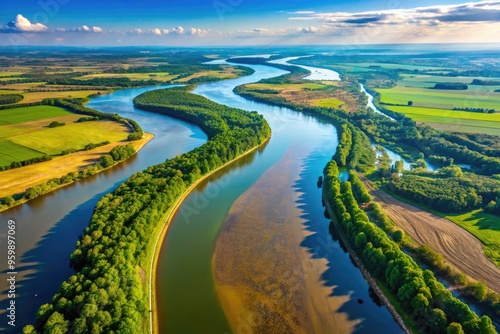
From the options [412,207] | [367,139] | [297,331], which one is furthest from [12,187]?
[367,139]

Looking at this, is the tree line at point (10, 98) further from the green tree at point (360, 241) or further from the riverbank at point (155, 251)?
the green tree at point (360, 241)

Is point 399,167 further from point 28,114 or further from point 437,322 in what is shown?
point 28,114

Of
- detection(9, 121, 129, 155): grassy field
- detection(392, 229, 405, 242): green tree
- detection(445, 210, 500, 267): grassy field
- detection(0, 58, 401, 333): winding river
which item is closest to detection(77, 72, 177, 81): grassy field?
detection(9, 121, 129, 155): grassy field

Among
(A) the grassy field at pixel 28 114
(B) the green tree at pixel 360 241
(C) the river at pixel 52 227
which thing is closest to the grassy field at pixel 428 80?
(C) the river at pixel 52 227

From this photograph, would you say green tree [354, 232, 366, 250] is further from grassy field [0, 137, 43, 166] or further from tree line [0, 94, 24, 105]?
tree line [0, 94, 24, 105]

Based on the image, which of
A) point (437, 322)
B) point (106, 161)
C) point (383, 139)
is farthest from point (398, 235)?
point (106, 161)
